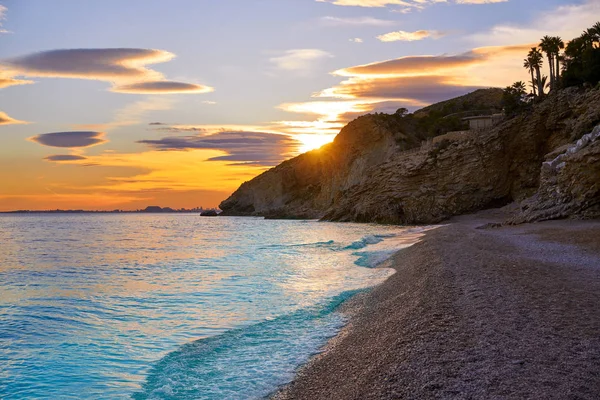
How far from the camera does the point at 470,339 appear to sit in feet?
21.2

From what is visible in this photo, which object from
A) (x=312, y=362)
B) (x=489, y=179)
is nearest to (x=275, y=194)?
(x=489, y=179)

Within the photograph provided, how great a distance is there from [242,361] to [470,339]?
3.88 m

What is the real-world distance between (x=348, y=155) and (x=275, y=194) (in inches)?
1261

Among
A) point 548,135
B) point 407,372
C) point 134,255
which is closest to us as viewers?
point 407,372

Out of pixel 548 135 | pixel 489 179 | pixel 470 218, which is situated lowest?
pixel 470 218

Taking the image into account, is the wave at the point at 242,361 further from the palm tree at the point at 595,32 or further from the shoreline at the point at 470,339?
the palm tree at the point at 595,32

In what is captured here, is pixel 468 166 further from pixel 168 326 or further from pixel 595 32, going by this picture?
pixel 168 326

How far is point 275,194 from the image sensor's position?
379 ft

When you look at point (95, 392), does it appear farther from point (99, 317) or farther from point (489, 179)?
point (489, 179)

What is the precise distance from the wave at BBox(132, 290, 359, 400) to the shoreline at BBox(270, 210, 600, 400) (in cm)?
40

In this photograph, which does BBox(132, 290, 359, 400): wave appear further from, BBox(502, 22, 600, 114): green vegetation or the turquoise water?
BBox(502, 22, 600, 114): green vegetation

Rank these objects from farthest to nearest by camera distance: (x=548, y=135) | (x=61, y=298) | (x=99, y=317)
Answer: (x=548, y=135) < (x=61, y=298) < (x=99, y=317)

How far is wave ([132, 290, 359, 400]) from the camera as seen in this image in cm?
704

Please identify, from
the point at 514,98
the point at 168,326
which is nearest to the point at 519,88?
the point at 514,98
